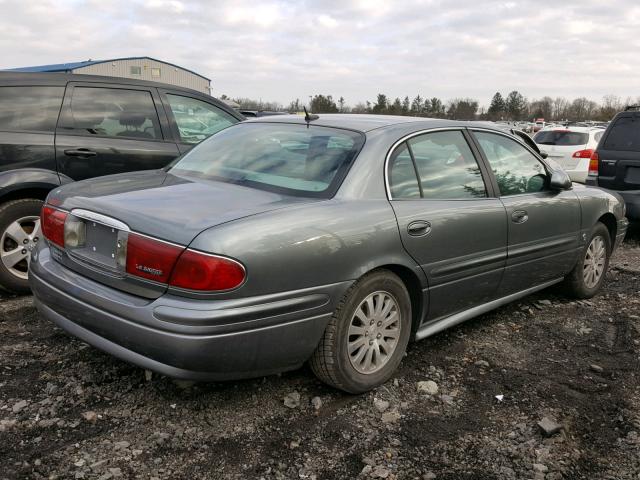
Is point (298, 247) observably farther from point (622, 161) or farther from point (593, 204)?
point (622, 161)

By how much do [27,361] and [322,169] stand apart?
208cm

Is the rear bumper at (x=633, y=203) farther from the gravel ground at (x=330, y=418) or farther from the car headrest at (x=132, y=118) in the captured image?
the car headrest at (x=132, y=118)

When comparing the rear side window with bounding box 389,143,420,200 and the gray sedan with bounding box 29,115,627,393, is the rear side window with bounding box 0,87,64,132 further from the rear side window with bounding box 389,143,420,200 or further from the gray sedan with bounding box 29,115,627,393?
the rear side window with bounding box 389,143,420,200

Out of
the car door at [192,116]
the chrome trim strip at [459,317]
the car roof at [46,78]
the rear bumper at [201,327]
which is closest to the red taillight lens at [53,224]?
the rear bumper at [201,327]

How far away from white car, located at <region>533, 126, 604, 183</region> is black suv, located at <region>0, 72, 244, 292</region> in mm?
8422

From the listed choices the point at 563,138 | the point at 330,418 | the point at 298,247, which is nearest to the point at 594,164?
the point at 563,138

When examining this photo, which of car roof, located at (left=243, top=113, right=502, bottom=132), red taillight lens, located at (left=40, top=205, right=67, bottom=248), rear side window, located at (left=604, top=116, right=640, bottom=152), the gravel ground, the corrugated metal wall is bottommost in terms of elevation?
the gravel ground

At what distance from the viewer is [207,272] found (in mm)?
2420

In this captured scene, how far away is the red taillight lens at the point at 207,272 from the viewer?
242 cm

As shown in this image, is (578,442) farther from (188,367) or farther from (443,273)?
(188,367)

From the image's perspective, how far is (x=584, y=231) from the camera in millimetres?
4652

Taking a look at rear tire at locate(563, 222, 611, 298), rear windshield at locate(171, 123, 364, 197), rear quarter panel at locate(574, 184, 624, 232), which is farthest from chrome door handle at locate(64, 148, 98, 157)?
rear tire at locate(563, 222, 611, 298)

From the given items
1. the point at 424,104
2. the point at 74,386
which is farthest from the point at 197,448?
the point at 424,104

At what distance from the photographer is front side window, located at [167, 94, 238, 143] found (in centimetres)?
548
